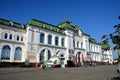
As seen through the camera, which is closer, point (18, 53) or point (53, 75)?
point (53, 75)

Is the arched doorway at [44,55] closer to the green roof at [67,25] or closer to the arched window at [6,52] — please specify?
the arched window at [6,52]

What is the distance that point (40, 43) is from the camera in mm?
39875

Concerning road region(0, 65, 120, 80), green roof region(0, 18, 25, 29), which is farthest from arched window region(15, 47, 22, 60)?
road region(0, 65, 120, 80)

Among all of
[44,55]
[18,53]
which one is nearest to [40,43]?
[44,55]

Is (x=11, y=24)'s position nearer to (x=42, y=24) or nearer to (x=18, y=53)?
(x=18, y=53)

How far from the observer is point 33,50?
37.8 metres

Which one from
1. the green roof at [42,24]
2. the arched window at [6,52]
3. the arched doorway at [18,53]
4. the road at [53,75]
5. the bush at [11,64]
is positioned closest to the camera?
the road at [53,75]

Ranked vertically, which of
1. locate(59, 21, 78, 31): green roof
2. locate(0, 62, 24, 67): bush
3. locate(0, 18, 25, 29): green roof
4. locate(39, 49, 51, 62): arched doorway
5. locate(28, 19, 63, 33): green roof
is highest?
locate(59, 21, 78, 31): green roof

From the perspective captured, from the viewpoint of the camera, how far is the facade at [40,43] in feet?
111

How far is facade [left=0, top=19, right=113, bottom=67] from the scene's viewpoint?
111 ft

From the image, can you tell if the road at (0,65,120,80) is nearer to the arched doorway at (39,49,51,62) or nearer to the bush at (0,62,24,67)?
the bush at (0,62,24,67)

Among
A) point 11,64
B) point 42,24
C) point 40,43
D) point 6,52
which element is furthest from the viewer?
point 42,24

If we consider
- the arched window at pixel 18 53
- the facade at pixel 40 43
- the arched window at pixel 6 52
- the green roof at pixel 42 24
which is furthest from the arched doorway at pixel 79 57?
the arched window at pixel 6 52

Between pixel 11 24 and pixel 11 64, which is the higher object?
pixel 11 24
